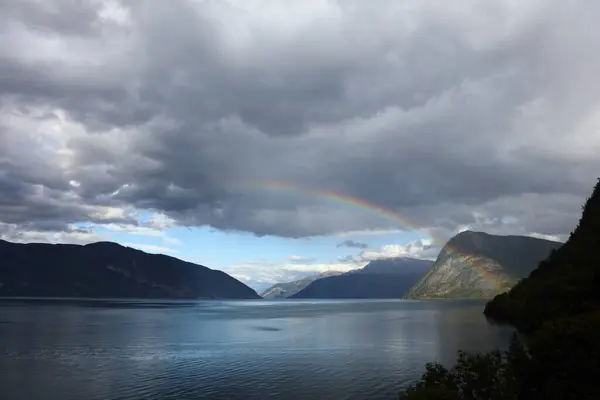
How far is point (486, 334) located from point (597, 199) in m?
61.4

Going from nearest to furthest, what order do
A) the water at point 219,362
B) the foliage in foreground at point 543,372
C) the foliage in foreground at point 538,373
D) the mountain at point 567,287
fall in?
the foliage in foreground at point 538,373, the foliage in foreground at point 543,372, the water at point 219,362, the mountain at point 567,287

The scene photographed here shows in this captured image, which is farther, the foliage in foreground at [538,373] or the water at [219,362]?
the water at [219,362]

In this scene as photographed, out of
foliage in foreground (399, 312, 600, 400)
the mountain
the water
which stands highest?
the mountain

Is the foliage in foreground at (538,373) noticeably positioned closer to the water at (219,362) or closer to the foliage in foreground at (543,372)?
the foliage in foreground at (543,372)

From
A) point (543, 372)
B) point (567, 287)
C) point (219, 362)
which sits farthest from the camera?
point (567, 287)

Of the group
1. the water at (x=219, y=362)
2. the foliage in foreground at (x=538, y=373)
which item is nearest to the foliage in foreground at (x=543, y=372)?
the foliage in foreground at (x=538, y=373)

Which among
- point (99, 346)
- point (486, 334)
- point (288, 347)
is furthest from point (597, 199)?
point (99, 346)

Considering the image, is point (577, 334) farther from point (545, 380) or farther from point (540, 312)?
point (540, 312)

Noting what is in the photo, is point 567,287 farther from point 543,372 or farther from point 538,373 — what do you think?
point 538,373

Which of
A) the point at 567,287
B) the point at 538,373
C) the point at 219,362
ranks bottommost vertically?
the point at 219,362

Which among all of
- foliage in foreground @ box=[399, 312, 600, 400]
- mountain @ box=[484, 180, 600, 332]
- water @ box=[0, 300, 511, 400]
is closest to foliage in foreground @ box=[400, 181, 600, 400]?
foliage in foreground @ box=[399, 312, 600, 400]

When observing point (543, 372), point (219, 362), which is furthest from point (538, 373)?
point (219, 362)

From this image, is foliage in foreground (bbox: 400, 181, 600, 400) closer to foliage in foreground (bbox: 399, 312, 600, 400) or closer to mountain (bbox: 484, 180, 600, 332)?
foliage in foreground (bbox: 399, 312, 600, 400)

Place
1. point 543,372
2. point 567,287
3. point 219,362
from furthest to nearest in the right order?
point 567,287 < point 219,362 < point 543,372
